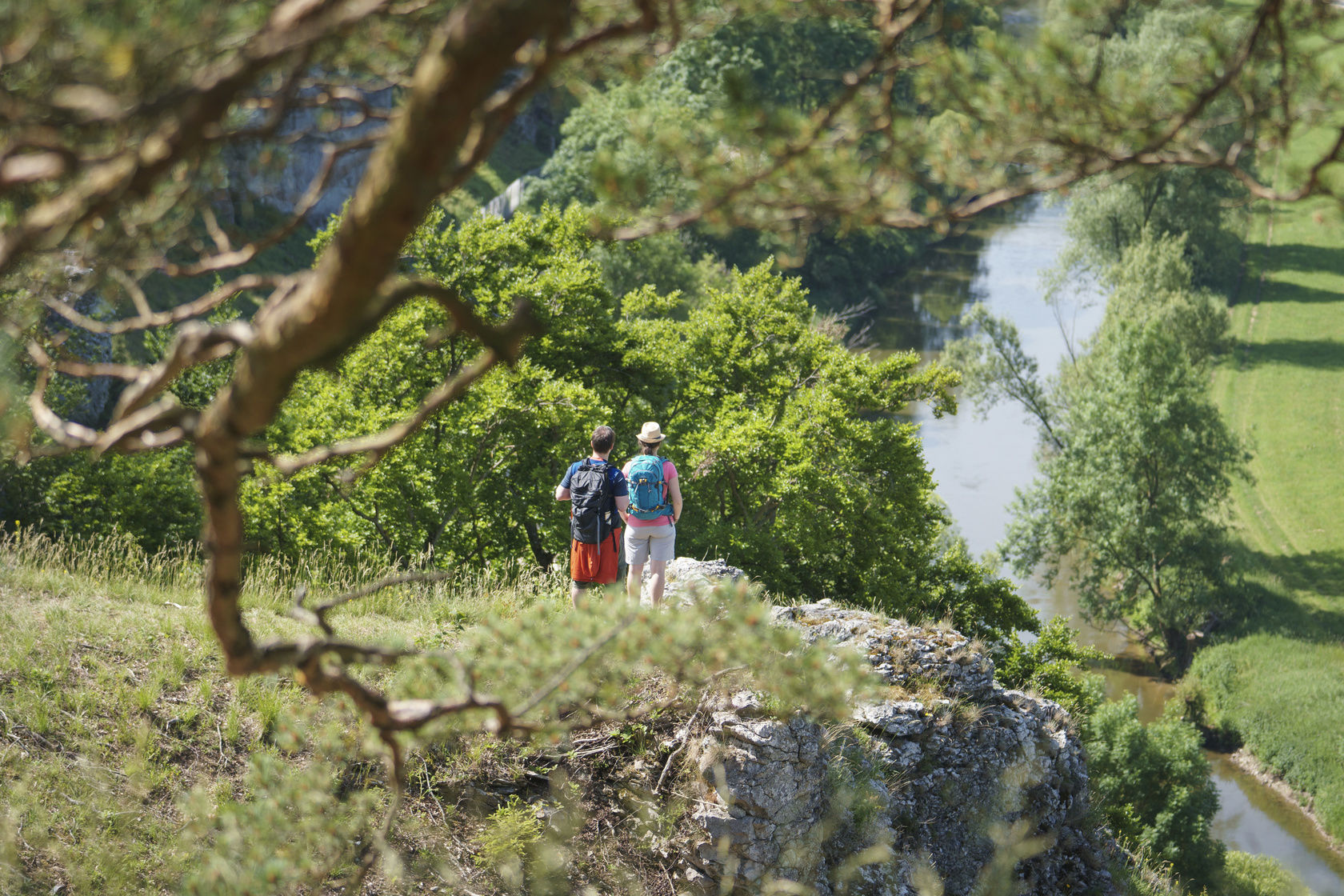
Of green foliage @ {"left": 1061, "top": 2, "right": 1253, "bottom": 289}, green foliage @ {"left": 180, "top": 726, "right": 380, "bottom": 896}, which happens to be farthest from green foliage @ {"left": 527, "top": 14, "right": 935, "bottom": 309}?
green foliage @ {"left": 180, "top": 726, "right": 380, "bottom": 896}

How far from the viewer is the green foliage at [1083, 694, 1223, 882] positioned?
1811cm

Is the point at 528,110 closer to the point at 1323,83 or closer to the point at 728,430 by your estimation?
the point at 728,430

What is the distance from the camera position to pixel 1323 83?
4090mm

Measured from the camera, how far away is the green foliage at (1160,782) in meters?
18.1

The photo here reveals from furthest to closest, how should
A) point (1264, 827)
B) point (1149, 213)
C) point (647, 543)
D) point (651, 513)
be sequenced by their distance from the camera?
point (1149, 213) → point (1264, 827) → point (647, 543) → point (651, 513)

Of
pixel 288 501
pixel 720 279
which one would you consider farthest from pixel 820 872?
pixel 720 279

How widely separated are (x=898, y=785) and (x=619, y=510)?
290 centimetres

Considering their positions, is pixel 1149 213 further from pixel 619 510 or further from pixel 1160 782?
pixel 619 510

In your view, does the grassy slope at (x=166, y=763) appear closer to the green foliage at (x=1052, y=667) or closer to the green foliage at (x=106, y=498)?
the green foliage at (x=106, y=498)

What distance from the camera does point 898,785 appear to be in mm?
7430

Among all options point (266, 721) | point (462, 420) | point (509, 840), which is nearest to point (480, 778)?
point (509, 840)

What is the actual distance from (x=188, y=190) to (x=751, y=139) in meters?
2.04

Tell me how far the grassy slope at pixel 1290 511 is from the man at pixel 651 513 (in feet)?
28.7

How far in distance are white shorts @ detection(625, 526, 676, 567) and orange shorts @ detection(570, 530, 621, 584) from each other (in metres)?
0.13
